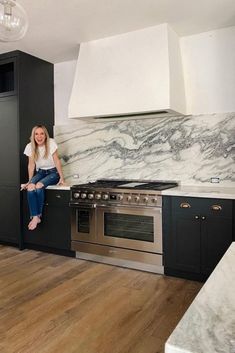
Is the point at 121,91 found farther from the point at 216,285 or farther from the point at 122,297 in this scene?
the point at 216,285

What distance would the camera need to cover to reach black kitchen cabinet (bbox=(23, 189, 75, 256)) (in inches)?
148

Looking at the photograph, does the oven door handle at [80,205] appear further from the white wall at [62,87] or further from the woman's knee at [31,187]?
the white wall at [62,87]

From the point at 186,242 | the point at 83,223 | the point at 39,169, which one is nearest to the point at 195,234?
the point at 186,242

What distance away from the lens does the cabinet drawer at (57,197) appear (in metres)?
3.74

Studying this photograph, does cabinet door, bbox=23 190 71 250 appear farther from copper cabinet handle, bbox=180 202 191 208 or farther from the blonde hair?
copper cabinet handle, bbox=180 202 191 208

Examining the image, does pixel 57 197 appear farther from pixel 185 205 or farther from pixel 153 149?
pixel 185 205

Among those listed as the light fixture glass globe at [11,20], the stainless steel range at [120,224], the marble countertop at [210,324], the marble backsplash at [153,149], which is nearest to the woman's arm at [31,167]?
the marble backsplash at [153,149]

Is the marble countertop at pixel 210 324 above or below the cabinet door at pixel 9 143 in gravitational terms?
below

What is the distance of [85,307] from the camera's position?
8.30ft

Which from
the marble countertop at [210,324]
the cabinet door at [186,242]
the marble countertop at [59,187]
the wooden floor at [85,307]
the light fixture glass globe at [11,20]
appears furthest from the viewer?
the marble countertop at [59,187]

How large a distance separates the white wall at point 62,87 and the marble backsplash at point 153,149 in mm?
→ 160

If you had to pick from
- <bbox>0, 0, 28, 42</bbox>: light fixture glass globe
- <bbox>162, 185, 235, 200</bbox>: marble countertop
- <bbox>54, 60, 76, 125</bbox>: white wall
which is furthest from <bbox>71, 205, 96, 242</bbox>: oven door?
<bbox>0, 0, 28, 42</bbox>: light fixture glass globe

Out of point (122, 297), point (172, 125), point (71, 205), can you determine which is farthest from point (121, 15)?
point (122, 297)

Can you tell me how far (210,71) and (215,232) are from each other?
1.76 m
